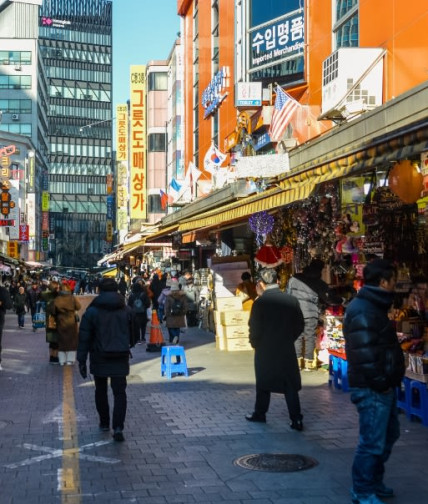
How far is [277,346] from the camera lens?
8.68 meters

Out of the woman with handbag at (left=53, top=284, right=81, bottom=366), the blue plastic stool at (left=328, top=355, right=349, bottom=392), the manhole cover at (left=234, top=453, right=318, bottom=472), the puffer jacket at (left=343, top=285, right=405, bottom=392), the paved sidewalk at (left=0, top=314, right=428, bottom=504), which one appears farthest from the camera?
the woman with handbag at (left=53, top=284, right=81, bottom=366)

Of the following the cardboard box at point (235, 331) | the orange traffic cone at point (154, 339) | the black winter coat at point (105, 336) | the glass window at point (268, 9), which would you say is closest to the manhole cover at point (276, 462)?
the black winter coat at point (105, 336)

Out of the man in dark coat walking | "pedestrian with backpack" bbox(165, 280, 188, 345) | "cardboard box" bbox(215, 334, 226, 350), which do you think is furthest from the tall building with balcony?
the man in dark coat walking

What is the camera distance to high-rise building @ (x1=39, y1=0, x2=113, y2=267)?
406ft

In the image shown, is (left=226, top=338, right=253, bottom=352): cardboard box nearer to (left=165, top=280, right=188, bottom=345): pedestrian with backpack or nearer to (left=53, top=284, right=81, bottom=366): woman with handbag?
(left=165, top=280, right=188, bottom=345): pedestrian with backpack

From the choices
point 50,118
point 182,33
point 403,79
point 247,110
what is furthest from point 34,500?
point 50,118

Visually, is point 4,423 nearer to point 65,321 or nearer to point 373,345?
point 373,345

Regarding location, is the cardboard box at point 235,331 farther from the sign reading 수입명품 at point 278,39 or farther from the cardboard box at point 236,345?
the sign reading 수입명품 at point 278,39

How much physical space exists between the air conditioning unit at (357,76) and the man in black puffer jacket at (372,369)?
8419mm

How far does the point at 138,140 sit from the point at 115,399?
46.8 metres

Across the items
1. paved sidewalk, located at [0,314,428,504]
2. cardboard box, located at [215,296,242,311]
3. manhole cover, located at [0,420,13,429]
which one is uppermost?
cardboard box, located at [215,296,242,311]

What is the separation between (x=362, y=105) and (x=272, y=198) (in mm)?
3542

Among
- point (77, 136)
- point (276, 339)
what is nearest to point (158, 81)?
point (276, 339)

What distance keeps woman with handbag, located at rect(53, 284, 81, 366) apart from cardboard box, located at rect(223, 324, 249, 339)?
3530 millimetres
